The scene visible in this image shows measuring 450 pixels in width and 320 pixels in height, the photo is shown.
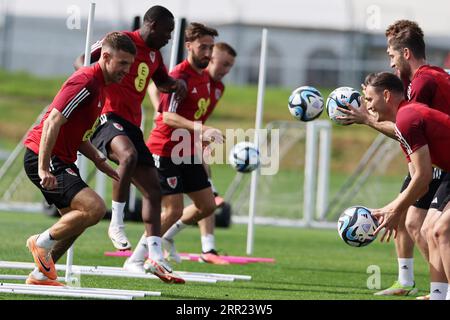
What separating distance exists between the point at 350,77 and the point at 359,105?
2628cm

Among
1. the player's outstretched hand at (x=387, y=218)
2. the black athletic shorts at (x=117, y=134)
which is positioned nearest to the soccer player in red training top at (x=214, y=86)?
the black athletic shorts at (x=117, y=134)

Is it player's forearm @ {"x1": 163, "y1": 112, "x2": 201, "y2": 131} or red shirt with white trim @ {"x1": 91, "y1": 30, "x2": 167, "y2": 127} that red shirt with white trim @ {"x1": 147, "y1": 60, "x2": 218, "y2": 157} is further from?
red shirt with white trim @ {"x1": 91, "y1": 30, "x2": 167, "y2": 127}

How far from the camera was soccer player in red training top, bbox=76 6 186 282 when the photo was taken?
34.9 ft

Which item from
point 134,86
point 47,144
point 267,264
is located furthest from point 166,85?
point 267,264

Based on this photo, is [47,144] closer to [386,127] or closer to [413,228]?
[386,127]

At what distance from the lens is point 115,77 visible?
938 cm

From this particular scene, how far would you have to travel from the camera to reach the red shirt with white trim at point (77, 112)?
904 cm

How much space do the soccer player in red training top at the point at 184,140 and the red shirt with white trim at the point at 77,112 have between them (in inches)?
108

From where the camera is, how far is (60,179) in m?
9.17

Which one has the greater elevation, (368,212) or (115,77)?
(115,77)

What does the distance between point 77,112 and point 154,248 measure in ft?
6.15
